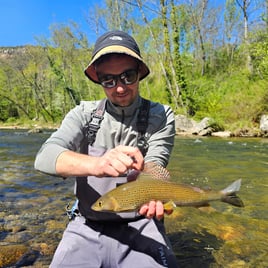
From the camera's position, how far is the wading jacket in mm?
2717

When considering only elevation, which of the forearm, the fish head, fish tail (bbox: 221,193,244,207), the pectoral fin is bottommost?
fish tail (bbox: 221,193,244,207)

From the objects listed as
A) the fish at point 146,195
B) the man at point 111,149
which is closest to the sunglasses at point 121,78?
the man at point 111,149

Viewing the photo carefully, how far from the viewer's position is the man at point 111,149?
235 centimetres

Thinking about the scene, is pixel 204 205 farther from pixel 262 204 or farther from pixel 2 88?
pixel 2 88

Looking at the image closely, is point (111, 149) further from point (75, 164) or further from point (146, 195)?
point (146, 195)

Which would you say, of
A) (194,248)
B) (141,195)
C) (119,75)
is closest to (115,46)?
(119,75)

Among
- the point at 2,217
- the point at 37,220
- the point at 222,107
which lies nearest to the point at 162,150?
the point at 37,220

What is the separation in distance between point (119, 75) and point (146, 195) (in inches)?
41.9

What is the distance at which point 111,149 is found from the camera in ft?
7.45

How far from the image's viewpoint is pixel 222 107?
2636cm

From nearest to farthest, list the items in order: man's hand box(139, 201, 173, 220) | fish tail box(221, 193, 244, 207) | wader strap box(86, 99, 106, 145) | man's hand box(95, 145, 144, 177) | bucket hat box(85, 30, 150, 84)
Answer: man's hand box(95, 145, 144, 177)
man's hand box(139, 201, 173, 220)
fish tail box(221, 193, 244, 207)
bucket hat box(85, 30, 150, 84)
wader strap box(86, 99, 106, 145)

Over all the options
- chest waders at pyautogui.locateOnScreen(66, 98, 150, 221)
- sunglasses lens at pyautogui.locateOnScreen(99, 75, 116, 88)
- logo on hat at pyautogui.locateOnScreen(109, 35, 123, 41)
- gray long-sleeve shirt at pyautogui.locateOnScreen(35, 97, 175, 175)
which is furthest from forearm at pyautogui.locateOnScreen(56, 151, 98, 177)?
logo on hat at pyautogui.locateOnScreen(109, 35, 123, 41)

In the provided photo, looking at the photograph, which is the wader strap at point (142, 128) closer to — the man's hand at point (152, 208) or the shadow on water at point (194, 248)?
the man's hand at point (152, 208)

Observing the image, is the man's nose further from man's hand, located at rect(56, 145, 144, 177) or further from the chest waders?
man's hand, located at rect(56, 145, 144, 177)
